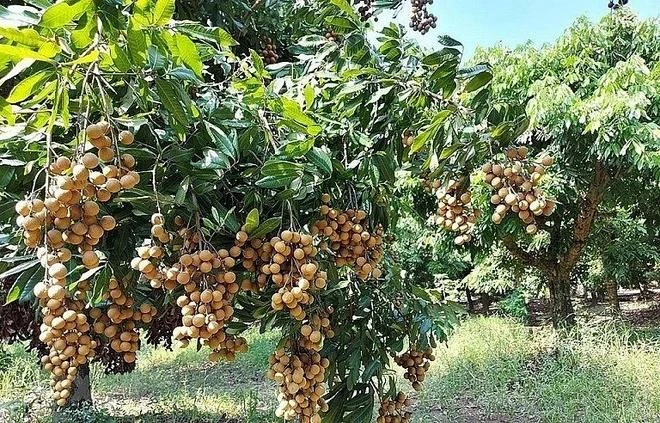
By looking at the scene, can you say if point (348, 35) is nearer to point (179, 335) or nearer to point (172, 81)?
point (172, 81)

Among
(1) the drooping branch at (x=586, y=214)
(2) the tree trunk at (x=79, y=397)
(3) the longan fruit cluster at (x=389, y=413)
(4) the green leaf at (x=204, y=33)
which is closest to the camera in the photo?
(4) the green leaf at (x=204, y=33)

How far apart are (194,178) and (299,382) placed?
0.43m

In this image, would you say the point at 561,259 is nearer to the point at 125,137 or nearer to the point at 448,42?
the point at 448,42

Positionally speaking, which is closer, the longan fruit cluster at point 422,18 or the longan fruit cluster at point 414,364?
the longan fruit cluster at point 414,364

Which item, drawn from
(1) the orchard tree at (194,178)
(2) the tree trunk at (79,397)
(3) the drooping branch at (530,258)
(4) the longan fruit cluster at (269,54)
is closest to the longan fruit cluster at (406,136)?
(1) the orchard tree at (194,178)

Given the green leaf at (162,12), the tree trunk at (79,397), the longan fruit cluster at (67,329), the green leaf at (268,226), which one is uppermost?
the green leaf at (162,12)

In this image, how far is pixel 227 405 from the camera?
15.2 ft

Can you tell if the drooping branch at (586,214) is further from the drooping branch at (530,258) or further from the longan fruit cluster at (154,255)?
the longan fruit cluster at (154,255)

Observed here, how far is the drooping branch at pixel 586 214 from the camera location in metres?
5.26

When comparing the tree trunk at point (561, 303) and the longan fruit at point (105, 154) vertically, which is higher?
the longan fruit at point (105, 154)

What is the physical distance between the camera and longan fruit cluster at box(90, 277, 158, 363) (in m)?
1.04

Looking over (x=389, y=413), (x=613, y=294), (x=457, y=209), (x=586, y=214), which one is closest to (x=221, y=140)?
(x=457, y=209)

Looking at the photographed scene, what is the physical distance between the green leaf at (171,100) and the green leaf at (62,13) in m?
0.17

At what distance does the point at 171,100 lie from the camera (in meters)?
0.85
